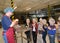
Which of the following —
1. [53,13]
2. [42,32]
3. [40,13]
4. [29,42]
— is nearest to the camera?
[42,32]

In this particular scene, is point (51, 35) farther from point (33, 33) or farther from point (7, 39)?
point (7, 39)

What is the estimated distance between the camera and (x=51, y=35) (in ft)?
22.6

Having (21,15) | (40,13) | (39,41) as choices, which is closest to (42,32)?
(39,41)

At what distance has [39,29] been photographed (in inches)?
303

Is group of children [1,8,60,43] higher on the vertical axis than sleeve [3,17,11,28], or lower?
lower

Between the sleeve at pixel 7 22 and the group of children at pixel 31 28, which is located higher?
the sleeve at pixel 7 22

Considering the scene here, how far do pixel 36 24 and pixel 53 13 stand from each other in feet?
46.6

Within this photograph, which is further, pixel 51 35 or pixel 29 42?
pixel 29 42

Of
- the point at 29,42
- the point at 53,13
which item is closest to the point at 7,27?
the point at 29,42

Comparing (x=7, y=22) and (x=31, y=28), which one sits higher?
(x=7, y=22)

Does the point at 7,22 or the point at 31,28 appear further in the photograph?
the point at 31,28

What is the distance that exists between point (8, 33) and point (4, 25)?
214mm

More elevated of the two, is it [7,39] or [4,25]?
[4,25]

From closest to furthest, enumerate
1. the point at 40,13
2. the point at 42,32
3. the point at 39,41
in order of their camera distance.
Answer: the point at 42,32 < the point at 39,41 < the point at 40,13
